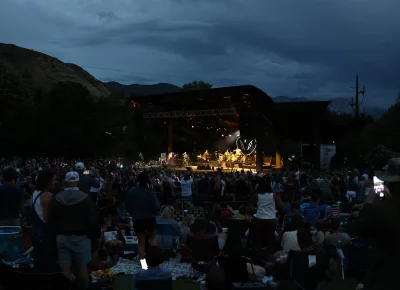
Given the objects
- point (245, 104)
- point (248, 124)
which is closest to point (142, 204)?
point (248, 124)

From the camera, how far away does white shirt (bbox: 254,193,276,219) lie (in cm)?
650

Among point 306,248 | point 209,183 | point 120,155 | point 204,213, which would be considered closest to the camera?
point 306,248

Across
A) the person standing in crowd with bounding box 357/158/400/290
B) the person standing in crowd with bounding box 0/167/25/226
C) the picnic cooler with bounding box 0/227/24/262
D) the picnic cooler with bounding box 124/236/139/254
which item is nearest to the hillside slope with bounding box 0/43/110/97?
the picnic cooler with bounding box 124/236/139/254

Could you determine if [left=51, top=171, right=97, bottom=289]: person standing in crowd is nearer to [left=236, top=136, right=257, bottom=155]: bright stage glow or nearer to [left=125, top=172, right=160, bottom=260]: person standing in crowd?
[left=125, top=172, right=160, bottom=260]: person standing in crowd

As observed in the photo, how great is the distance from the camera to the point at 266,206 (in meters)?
6.53

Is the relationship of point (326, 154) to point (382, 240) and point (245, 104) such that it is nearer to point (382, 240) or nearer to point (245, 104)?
point (245, 104)

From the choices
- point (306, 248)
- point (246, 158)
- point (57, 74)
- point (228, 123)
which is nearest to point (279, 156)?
point (246, 158)

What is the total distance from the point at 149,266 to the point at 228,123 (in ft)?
96.9

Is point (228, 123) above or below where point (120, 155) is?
above

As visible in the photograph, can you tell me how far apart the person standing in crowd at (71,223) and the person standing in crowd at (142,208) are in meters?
1.55

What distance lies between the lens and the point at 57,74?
335 ft

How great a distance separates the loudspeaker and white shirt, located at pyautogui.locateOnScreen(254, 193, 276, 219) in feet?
65.4

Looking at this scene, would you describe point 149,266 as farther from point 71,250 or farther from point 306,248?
point 306,248

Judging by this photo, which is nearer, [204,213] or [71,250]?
[71,250]
